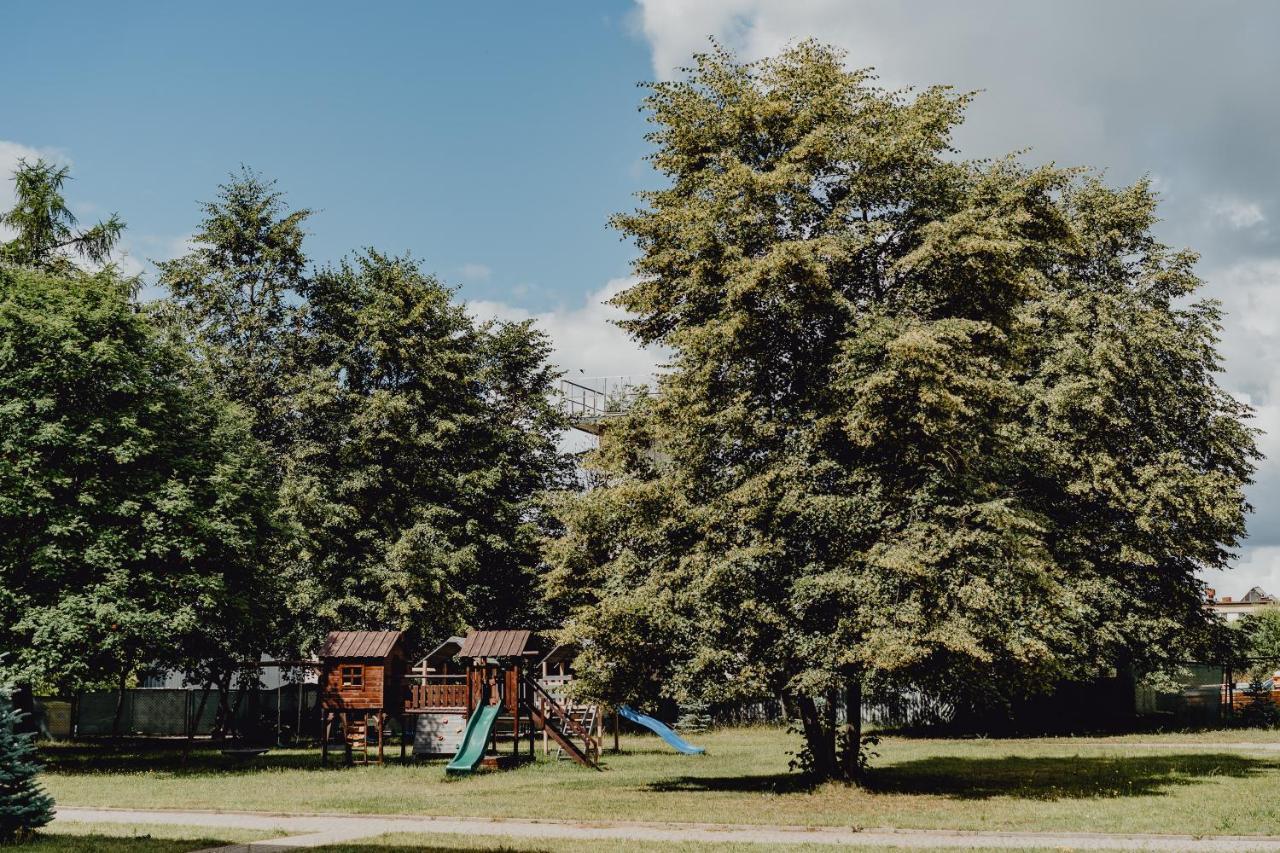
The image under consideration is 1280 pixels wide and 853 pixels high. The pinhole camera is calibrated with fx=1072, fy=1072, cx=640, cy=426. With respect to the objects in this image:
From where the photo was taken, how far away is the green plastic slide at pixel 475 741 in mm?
24578

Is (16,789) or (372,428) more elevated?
(372,428)

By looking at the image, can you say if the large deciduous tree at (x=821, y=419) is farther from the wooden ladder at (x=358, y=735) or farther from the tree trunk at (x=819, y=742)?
the wooden ladder at (x=358, y=735)

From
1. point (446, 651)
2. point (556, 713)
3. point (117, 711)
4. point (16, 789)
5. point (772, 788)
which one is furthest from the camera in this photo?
point (117, 711)

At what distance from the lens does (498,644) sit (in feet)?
92.1

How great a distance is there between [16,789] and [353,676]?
17.2 meters

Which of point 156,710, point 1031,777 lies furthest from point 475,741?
point 156,710

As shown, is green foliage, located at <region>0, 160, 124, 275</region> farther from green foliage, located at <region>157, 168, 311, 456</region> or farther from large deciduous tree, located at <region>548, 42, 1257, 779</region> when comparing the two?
large deciduous tree, located at <region>548, 42, 1257, 779</region>

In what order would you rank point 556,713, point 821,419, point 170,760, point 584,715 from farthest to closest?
point 584,715
point 170,760
point 556,713
point 821,419

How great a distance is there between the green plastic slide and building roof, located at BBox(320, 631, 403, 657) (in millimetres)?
3569

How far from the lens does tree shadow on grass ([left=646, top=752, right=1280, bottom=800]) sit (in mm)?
19016

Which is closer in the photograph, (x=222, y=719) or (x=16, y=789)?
(x=16, y=789)

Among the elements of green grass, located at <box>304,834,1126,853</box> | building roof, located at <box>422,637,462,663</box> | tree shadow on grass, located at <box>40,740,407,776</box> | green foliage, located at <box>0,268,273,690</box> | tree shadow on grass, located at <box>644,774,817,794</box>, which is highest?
green foliage, located at <box>0,268,273,690</box>

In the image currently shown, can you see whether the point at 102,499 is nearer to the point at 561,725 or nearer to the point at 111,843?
the point at 561,725

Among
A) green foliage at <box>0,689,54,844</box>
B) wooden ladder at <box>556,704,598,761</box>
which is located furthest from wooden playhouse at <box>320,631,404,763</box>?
green foliage at <box>0,689,54,844</box>
